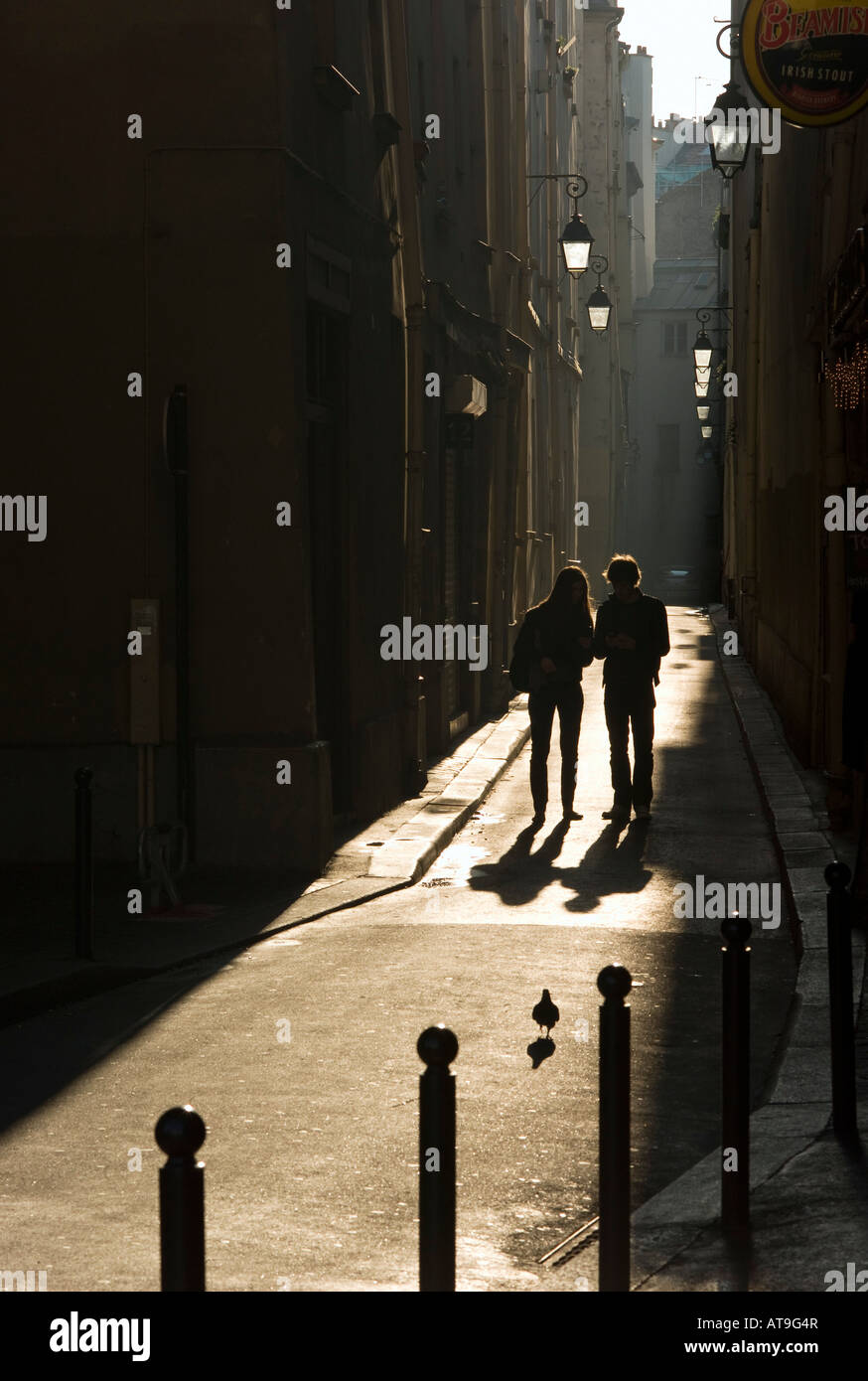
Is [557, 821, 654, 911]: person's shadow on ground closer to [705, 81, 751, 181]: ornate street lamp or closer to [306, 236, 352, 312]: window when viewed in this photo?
[306, 236, 352, 312]: window

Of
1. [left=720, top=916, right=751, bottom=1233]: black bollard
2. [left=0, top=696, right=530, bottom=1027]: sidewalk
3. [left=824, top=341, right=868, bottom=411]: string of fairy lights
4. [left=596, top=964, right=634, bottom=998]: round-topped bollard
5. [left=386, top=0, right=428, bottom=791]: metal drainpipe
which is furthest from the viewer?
[left=386, top=0, right=428, bottom=791]: metal drainpipe

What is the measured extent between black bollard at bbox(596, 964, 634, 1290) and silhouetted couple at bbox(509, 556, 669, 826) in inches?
389

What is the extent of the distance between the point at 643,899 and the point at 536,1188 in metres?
5.40

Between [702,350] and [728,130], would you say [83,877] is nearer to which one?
[728,130]

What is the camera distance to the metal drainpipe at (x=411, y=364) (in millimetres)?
15633

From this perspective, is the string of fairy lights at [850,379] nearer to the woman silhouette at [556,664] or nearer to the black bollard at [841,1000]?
the woman silhouette at [556,664]

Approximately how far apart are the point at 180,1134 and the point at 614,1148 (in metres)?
1.53

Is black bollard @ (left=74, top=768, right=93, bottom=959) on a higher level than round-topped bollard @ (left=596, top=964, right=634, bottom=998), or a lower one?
lower

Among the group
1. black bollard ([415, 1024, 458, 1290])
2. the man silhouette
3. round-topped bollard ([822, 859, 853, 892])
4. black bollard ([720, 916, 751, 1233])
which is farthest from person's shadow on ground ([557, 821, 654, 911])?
black bollard ([415, 1024, 458, 1290])

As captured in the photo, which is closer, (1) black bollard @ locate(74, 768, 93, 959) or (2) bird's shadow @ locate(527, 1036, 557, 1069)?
(2) bird's shadow @ locate(527, 1036, 557, 1069)

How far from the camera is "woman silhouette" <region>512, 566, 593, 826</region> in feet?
47.5

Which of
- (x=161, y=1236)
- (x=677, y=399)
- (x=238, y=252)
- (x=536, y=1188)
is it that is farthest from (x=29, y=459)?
(x=677, y=399)

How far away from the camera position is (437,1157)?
150 inches

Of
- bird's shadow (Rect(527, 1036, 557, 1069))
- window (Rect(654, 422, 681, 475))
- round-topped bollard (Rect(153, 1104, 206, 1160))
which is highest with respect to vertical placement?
window (Rect(654, 422, 681, 475))
